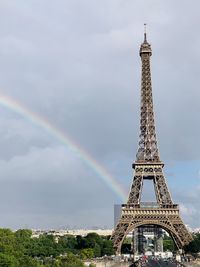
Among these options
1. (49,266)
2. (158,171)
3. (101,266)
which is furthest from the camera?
(158,171)

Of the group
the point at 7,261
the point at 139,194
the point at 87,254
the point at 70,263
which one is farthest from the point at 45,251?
the point at 7,261

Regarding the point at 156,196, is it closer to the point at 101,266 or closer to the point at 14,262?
the point at 101,266

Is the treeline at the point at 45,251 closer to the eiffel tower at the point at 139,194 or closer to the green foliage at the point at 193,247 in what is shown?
the eiffel tower at the point at 139,194

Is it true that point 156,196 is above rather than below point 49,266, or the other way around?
above

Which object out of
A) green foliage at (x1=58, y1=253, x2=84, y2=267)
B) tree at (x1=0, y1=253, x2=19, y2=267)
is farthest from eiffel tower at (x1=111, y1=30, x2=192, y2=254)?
tree at (x1=0, y1=253, x2=19, y2=267)

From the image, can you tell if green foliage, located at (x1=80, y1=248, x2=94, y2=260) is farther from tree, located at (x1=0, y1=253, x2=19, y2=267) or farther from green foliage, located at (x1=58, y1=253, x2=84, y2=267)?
tree, located at (x1=0, y1=253, x2=19, y2=267)

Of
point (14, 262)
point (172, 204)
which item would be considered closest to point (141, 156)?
point (172, 204)

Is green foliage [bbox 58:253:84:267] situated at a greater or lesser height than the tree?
greater
